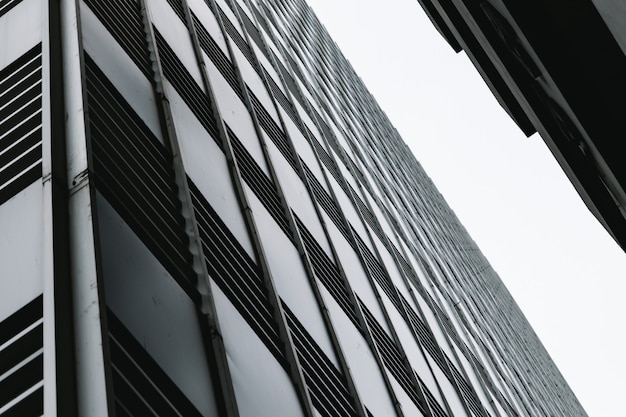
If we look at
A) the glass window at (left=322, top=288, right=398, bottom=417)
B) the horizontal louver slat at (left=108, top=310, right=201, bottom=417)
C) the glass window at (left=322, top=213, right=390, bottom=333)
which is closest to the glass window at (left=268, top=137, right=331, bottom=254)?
the glass window at (left=322, top=213, right=390, bottom=333)

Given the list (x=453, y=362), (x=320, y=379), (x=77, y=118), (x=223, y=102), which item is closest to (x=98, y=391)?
(x=77, y=118)

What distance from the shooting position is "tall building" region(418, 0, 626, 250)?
350 inches

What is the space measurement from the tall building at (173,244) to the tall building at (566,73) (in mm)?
3717

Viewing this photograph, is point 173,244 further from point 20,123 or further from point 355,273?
point 355,273

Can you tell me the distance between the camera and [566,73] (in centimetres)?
974

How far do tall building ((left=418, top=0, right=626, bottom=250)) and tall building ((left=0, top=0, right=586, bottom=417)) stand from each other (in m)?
3.72

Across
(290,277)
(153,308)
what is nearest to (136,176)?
(153,308)

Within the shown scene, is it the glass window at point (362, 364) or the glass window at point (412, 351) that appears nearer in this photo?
the glass window at point (362, 364)

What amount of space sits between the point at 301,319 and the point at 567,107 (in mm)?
4990

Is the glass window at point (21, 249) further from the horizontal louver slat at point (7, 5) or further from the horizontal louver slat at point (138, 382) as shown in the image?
the horizontal louver slat at point (7, 5)

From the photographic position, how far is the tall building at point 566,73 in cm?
889

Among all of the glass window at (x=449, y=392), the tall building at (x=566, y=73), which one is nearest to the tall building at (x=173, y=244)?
the glass window at (x=449, y=392)

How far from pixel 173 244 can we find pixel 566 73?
19.8ft

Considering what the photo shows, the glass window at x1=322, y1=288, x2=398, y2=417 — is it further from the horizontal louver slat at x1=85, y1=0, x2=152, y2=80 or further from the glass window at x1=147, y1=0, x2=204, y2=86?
the horizontal louver slat at x1=85, y1=0, x2=152, y2=80
